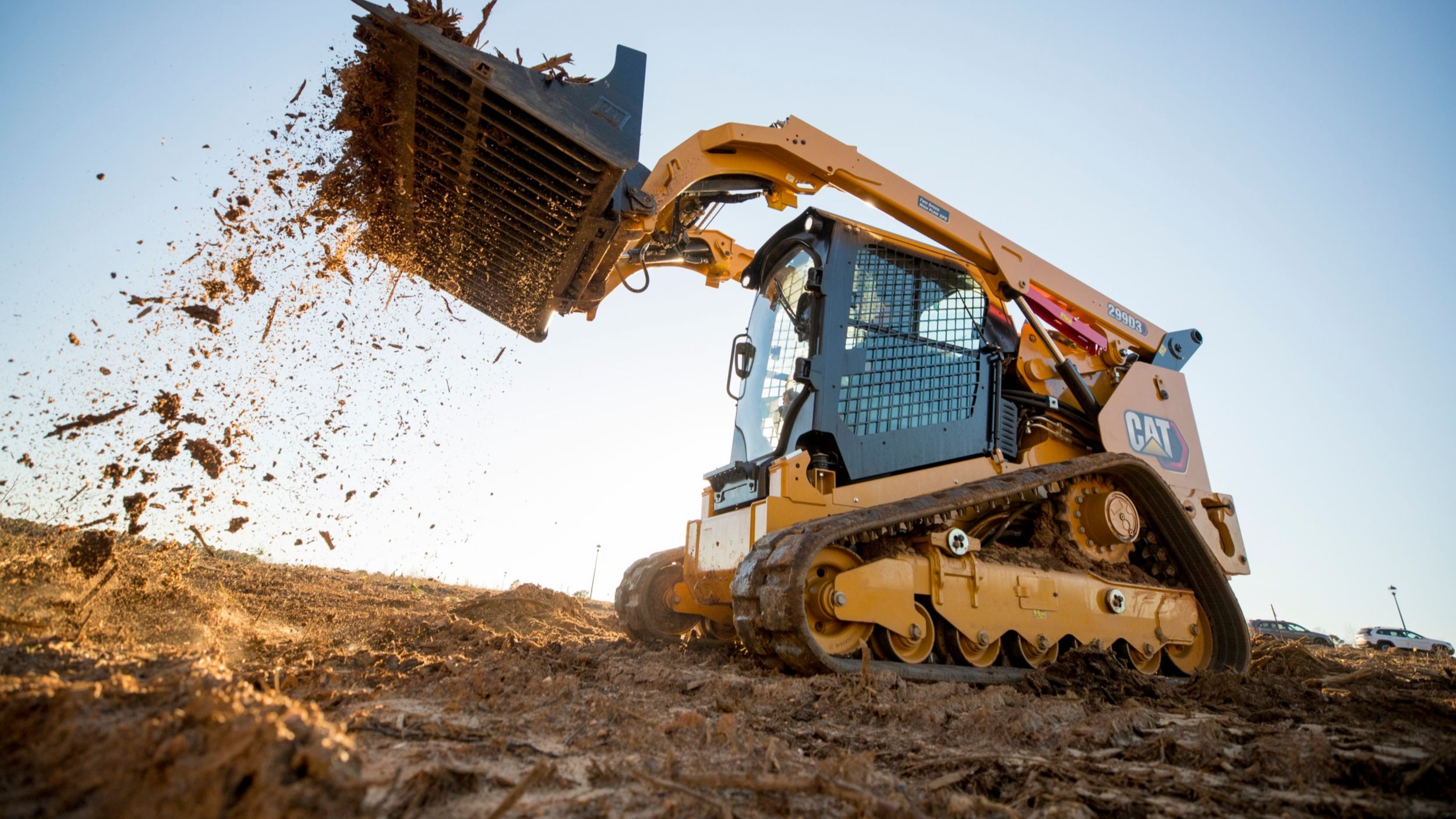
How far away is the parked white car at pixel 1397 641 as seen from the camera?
20.2m

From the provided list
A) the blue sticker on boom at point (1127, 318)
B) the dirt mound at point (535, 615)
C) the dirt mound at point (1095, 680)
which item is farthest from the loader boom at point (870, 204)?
the dirt mound at point (535, 615)

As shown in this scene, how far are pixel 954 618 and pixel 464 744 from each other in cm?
305

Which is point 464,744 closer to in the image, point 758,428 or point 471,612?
point 758,428

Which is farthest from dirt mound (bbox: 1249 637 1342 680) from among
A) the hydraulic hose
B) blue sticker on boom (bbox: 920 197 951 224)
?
blue sticker on boom (bbox: 920 197 951 224)

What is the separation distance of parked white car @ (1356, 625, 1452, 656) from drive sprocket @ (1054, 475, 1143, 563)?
70.5 feet

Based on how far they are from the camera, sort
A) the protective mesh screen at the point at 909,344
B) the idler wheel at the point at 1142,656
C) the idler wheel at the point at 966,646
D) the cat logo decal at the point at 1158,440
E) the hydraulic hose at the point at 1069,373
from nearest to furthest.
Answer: the idler wheel at the point at 966,646
the protective mesh screen at the point at 909,344
the idler wheel at the point at 1142,656
the hydraulic hose at the point at 1069,373
the cat logo decal at the point at 1158,440

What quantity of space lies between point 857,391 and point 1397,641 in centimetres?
2595

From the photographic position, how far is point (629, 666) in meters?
4.11

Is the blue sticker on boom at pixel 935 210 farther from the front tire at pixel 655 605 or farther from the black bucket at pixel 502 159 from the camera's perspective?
the front tire at pixel 655 605

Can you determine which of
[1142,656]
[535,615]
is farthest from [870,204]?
[535,615]

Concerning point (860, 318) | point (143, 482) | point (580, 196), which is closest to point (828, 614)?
point (860, 318)

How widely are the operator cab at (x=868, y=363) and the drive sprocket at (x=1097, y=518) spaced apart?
514mm

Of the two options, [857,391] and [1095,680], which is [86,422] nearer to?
[857,391]

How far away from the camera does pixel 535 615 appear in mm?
7285
